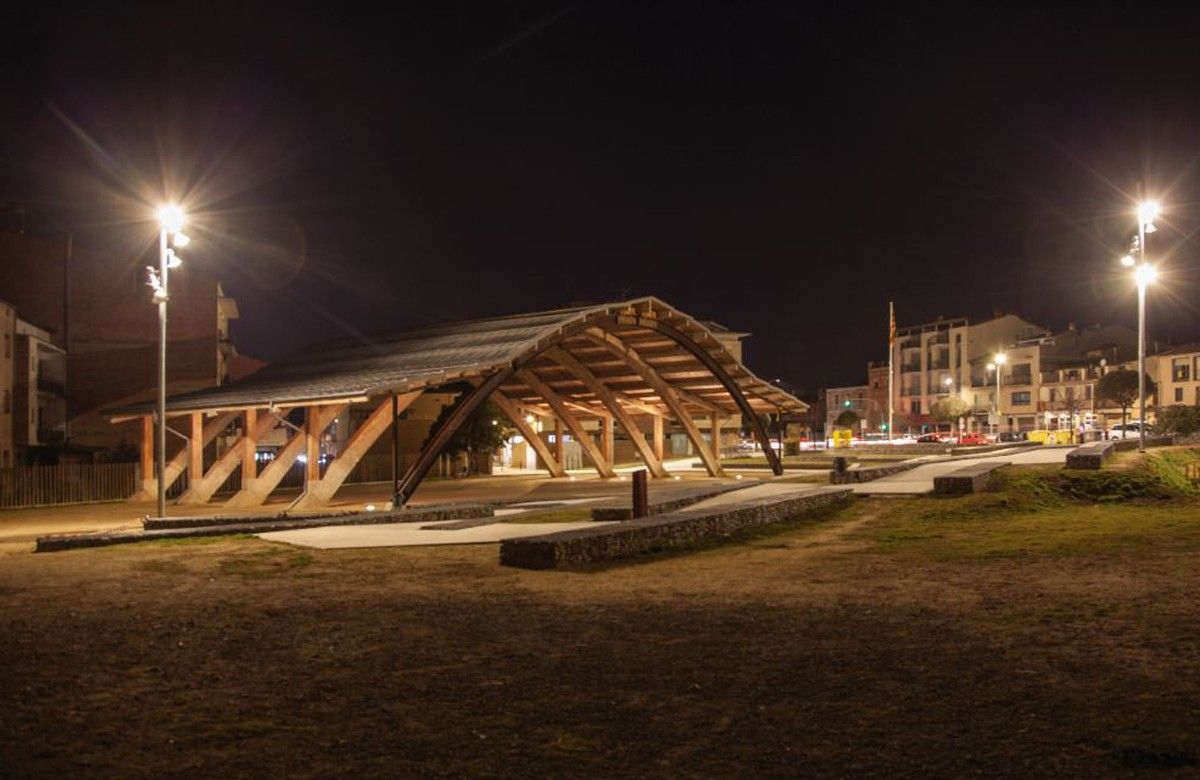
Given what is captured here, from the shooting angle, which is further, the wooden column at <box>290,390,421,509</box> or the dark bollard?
the wooden column at <box>290,390,421,509</box>

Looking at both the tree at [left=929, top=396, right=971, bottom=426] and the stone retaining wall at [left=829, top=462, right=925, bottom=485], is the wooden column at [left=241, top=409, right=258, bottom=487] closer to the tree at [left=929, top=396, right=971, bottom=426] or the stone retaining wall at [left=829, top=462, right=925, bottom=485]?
the stone retaining wall at [left=829, top=462, right=925, bottom=485]

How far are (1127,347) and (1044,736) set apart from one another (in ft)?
368

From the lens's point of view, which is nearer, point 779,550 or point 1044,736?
point 1044,736

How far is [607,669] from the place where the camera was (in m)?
7.82

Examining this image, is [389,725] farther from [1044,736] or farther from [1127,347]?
[1127,347]

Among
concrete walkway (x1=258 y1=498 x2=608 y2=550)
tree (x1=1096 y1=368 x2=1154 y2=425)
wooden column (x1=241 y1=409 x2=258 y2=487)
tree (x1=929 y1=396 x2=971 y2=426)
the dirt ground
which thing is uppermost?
tree (x1=1096 y1=368 x2=1154 y2=425)

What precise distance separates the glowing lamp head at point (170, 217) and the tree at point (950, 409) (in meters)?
87.8

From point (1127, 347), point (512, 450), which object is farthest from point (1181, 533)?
point (1127, 347)

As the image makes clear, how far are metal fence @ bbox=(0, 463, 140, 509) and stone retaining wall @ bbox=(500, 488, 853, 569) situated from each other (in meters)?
23.9

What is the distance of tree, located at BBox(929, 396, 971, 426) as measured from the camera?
321 ft

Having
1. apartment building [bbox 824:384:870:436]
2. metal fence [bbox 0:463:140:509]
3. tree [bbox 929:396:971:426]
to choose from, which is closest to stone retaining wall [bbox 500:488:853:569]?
metal fence [bbox 0:463:140:509]

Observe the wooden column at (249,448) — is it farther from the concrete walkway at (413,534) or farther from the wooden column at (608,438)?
the wooden column at (608,438)

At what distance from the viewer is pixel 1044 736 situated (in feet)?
19.5

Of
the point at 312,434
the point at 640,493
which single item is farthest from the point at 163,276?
the point at 640,493
